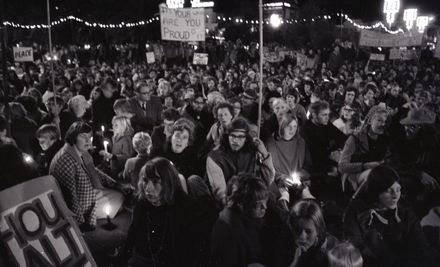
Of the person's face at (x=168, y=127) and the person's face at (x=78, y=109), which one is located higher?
the person's face at (x=78, y=109)

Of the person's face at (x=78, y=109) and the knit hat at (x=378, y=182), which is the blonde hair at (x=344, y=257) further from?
the person's face at (x=78, y=109)

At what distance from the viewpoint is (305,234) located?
138 inches

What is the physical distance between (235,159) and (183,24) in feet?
21.3

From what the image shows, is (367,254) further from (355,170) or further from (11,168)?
(11,168)

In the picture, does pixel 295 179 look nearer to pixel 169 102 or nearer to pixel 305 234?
pixel 305 234

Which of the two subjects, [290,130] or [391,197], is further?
[290,130]

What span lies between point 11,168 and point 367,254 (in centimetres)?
309

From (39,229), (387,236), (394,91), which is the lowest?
(387,236)

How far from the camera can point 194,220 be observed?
3992mm

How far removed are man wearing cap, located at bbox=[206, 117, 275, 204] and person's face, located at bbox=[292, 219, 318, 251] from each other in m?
1.45

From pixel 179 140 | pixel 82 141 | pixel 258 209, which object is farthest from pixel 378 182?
pixel 82 141

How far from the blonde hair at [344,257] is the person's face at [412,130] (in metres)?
3.63

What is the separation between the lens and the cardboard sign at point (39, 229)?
2287 millimetres

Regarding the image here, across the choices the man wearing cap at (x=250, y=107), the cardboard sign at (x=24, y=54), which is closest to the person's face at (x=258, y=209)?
the man wearing cap at (x=250, y=107)
